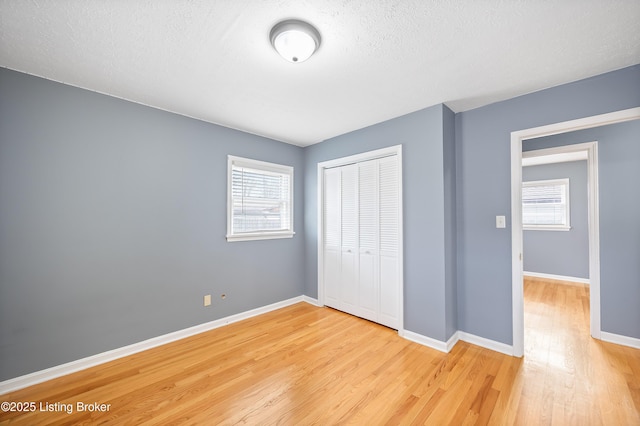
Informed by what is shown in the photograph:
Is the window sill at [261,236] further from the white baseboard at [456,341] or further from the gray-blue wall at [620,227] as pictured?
the gray-blue wall at [620,227]

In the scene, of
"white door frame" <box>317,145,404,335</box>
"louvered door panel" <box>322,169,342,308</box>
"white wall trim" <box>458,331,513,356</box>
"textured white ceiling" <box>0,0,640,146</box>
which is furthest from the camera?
"louvered door panel" <box>322,169,342,308</box>

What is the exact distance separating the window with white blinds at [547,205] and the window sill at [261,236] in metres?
5.34

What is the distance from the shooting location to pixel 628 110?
207 cm

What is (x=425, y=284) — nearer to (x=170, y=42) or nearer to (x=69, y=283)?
(x=170, y=42)

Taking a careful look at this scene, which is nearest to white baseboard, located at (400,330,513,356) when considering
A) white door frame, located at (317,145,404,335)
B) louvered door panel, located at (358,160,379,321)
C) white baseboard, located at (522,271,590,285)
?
white door frame, located at (317,145,404,335)

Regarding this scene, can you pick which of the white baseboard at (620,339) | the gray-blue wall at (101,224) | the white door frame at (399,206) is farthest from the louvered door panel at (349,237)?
the white baseboard at (620,339)

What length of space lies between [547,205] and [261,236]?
6.00m

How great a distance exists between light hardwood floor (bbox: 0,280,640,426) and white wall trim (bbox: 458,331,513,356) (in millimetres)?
89

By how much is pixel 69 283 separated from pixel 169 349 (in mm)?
1097

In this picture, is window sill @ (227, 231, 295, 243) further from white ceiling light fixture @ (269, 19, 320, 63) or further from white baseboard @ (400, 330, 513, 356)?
white ceiling light fixture @ (269, 19, 320, 63)

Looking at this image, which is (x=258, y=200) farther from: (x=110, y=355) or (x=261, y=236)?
(x=110, y=355)

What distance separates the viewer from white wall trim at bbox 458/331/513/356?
252 centimetres

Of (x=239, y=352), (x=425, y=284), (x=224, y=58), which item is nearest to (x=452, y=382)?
(x=425, y=284)

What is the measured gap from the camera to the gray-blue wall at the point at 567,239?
5023 mm
